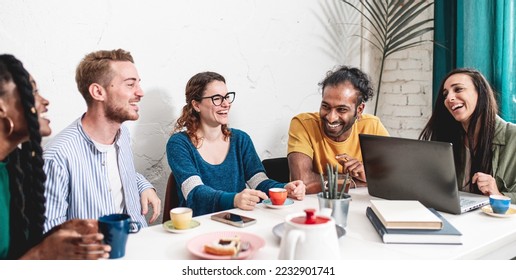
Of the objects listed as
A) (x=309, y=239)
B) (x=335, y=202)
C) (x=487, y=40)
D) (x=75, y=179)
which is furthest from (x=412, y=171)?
(x=487, y=40)

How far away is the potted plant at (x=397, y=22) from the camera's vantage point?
10.0ft

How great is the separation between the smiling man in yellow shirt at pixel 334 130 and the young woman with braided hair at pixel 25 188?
124cm

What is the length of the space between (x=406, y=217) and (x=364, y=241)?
15 centimetres

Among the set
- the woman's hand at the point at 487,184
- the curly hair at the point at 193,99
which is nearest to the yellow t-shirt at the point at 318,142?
the curly hair at the point at 193,99

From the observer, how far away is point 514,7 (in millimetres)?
2736

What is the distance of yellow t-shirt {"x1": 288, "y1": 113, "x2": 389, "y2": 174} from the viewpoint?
7.39 feet

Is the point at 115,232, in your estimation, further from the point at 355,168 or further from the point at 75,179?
the point at 355,168

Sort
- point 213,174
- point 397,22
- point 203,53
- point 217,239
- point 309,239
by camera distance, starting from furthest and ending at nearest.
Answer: point 397,22
point 203,53
point 213,174
point 217,239
point 309,239

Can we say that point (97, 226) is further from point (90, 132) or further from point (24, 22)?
point (24, 22)

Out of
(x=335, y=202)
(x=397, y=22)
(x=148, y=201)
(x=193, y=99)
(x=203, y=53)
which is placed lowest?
(x=148, y=201)

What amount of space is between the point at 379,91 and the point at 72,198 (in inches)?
101

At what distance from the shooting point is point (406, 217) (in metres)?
1.32

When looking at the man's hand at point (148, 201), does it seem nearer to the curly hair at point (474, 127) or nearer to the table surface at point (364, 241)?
the table surface at point (364, 241)

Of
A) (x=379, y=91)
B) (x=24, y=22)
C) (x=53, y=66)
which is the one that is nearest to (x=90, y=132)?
(x=53, y=66)
